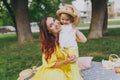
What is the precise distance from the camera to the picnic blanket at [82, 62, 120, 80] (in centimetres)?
720

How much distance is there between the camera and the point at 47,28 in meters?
6.17

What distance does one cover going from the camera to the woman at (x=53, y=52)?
6172mm

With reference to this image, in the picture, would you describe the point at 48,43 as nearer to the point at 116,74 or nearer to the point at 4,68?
the point at 116,74

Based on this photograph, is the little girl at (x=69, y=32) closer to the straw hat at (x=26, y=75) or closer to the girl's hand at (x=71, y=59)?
the girl's hand at (x=71, y=59)

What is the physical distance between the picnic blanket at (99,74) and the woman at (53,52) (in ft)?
3.75

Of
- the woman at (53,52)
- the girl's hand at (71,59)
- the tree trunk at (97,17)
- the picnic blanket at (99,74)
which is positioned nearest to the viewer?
the girl's hand at (71,59)

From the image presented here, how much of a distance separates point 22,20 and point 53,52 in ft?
38.3

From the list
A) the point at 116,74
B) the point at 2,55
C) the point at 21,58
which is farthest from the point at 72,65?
the point at 2,55

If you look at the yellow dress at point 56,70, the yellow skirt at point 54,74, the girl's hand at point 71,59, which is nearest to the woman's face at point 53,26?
the yellow dress at point 56,70

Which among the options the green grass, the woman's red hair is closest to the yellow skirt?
the woman's red hair

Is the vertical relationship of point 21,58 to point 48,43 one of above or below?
below

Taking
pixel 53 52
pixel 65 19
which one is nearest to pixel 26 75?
pixel 53 52

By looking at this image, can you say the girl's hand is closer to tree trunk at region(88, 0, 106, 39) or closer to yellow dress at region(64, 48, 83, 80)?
yellow dress at region(64, 48, 83, 80)

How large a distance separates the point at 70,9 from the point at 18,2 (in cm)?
1146
